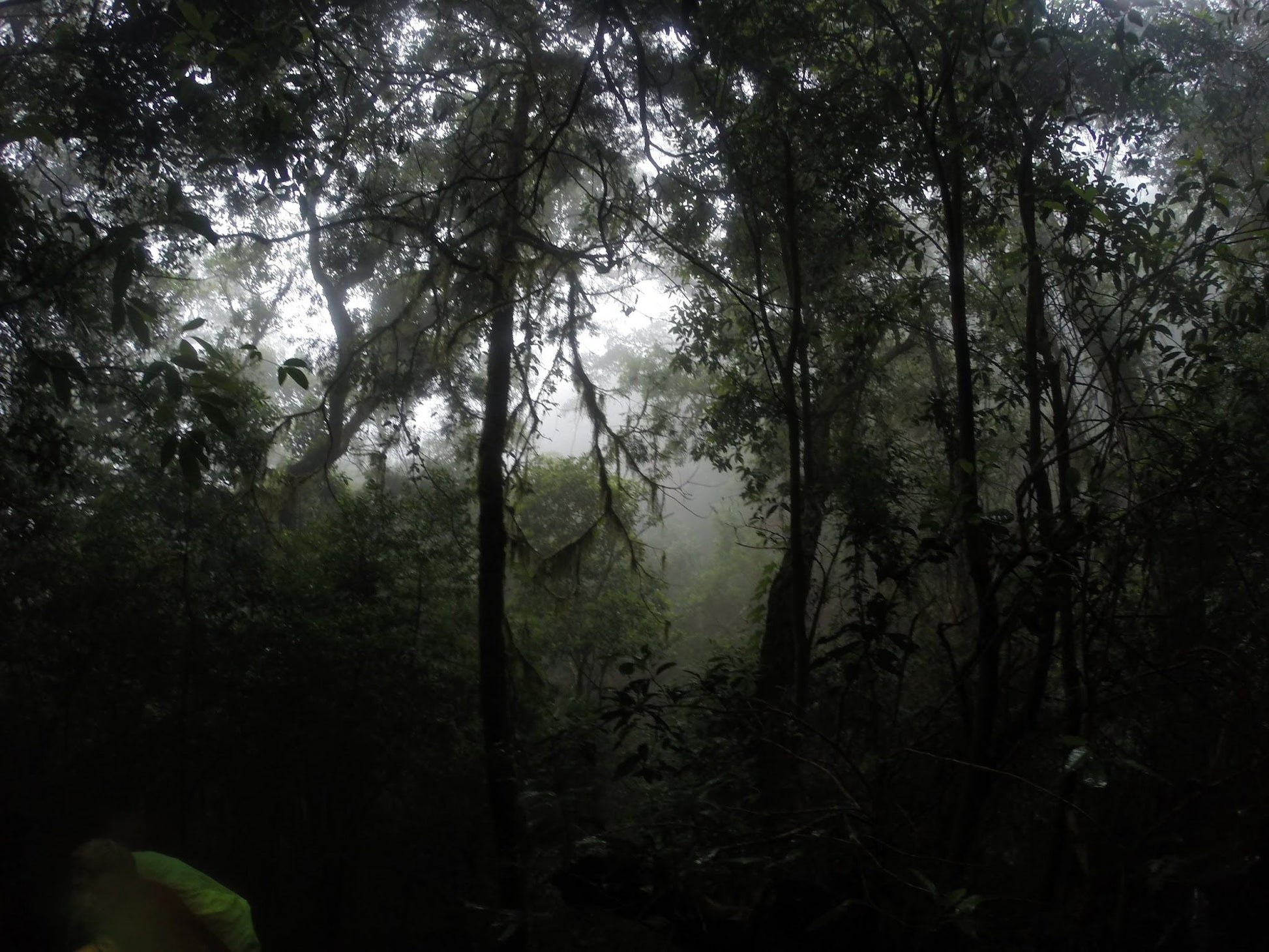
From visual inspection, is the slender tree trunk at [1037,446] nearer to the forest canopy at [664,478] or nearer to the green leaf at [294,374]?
the forest canopy at [664,478]

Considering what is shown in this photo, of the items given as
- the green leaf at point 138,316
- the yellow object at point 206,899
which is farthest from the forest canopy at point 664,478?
the yellow object at point 206,899

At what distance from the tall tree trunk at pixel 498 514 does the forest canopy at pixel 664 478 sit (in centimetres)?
5

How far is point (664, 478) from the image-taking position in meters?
8.91

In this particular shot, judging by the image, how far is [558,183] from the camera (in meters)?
8.17

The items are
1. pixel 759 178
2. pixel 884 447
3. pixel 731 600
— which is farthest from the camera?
pixel 731 600

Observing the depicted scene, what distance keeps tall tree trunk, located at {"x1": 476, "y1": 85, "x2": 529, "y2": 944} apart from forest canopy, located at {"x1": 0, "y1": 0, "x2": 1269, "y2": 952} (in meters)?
0.05

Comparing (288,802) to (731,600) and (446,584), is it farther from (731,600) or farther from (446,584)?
(731,600)

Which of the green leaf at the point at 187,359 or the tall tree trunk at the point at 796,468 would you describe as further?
the tall tree trunk at the point at 796,468

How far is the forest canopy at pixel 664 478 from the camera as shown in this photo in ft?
10.2

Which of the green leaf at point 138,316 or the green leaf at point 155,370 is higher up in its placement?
the green leaf at point 138,316

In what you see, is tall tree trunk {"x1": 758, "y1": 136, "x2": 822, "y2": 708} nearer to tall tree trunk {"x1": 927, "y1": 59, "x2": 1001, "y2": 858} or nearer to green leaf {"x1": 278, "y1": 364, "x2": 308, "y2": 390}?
tall tree trunk {"x1": 927, "y1": 59, "x2": 1001, "y2": 858}

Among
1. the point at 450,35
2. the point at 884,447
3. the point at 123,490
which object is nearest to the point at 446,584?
the point at 123,490

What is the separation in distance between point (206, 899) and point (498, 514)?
15.2 ft

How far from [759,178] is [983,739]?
3585mm
